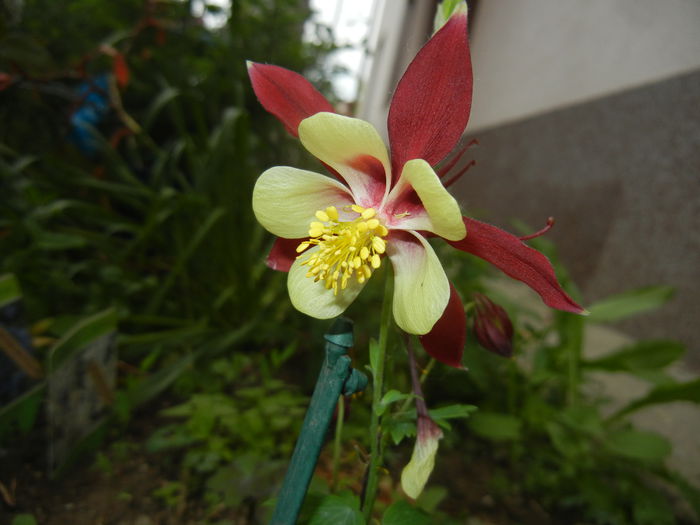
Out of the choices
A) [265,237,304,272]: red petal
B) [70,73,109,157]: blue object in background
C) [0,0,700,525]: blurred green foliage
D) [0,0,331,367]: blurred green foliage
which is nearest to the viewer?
[265,237,304,272]: red petal

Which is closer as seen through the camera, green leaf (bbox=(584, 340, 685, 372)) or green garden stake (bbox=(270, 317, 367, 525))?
green garden stake (bbox=(270, 317, 367, 525))

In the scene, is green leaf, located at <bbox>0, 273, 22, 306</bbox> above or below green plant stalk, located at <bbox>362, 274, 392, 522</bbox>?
below

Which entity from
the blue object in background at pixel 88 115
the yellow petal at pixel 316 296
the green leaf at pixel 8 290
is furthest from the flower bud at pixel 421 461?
the blue object in background at pixel 88 115

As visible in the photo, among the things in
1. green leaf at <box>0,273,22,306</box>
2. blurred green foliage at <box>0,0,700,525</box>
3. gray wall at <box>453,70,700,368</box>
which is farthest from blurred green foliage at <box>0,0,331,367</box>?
gray wall at <box>453,70,700,368</box>

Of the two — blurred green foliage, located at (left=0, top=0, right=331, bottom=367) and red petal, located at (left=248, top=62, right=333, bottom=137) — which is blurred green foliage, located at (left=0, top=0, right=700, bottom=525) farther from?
red petal, located at (left=248, top=62, right=333, bottom=137)

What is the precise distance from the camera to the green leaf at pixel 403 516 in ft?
1.12

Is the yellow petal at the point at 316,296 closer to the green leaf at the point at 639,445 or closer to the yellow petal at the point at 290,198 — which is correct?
the yellow petal at the point at 290,198

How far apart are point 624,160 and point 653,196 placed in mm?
193

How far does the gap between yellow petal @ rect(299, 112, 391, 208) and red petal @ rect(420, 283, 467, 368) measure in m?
→ 0.10

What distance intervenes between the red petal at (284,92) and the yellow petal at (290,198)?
0.04 m

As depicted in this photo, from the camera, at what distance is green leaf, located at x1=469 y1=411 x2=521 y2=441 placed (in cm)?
77

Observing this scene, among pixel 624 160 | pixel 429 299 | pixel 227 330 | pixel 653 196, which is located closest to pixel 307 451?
pixel 429 299

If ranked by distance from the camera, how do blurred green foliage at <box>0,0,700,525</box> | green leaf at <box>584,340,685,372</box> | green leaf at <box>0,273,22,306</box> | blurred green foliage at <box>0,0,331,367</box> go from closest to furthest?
green leaf at <box>0,273,22,306</box>, blurred green foliage at <box>0,0,700,525</box>, green leaf at <box>584,340,685,372</box>, blurred green foliage at <box>0,0,331,367</box>

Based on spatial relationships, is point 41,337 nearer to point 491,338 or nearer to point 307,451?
point 307,451
